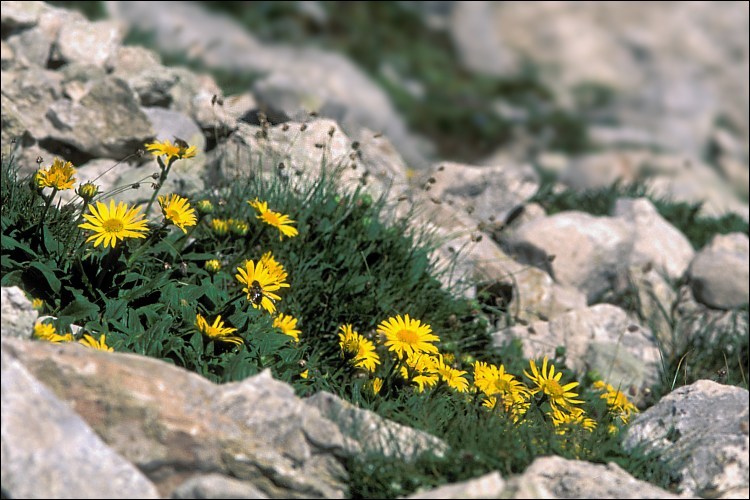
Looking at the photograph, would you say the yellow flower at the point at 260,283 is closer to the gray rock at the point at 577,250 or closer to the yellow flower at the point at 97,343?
the yellow flower at the point at 97,343

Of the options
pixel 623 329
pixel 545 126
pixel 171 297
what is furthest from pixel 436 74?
pixel 171 297

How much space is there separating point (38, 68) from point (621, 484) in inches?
147

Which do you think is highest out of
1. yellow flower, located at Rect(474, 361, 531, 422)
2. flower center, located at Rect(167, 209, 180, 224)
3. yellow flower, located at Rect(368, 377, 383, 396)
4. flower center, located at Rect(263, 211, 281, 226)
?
flower center, located at Rect(167, 209, 180, 224)

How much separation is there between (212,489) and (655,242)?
142 inches

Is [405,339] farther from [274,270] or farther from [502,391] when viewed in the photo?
[274,270]

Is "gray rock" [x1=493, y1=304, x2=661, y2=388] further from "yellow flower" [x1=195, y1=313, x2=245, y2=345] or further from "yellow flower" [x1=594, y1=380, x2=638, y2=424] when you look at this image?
"yellow flower" [x1=195, y1=313, x2=245, y2=345]

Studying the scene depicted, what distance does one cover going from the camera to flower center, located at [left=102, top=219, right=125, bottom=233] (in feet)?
8.98

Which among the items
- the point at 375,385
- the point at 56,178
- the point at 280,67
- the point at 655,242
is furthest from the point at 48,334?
the point at 280,67

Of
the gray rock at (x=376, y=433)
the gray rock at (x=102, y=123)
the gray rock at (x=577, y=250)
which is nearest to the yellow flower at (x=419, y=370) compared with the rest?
the gray rock at (x=376, y=433)

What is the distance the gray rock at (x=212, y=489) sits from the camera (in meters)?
2.02

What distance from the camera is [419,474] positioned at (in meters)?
2.15

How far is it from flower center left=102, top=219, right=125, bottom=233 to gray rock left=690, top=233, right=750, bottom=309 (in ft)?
10.6

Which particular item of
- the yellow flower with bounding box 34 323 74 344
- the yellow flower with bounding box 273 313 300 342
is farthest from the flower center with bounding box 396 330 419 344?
the yellow flower with bounding box 34 323 74 344

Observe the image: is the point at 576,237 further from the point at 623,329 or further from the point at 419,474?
the point at 419,474
